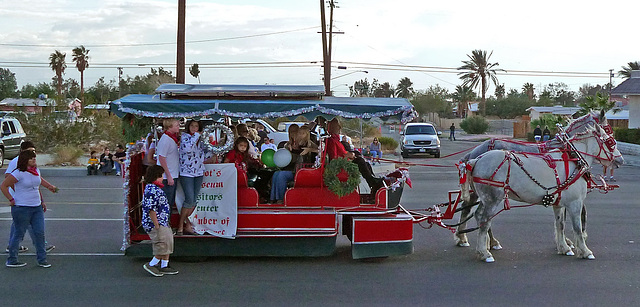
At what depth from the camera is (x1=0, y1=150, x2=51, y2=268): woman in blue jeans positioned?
29.5ft

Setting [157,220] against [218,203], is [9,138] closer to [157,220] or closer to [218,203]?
[218,203]

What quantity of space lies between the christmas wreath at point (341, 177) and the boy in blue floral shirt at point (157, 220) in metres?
2.23

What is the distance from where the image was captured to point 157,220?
28.1 feet

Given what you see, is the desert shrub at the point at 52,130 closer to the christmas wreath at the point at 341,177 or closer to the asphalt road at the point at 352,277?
the asphalt road at the point at 352,277

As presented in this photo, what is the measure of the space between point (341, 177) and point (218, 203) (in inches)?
67.9

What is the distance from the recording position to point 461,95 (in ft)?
358

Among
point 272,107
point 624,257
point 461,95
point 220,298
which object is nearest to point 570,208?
point 624,257

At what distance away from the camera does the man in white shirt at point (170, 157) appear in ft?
29.9

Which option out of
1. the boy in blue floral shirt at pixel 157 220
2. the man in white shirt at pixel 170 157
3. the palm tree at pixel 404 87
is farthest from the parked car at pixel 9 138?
the palm tree at pixel 404 87

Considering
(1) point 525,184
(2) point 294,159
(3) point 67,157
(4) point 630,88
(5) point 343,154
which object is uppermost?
(4) point 630,88

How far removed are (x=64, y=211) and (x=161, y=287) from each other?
713 cm

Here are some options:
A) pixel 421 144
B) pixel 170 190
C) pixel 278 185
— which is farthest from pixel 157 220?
pixel 421 144

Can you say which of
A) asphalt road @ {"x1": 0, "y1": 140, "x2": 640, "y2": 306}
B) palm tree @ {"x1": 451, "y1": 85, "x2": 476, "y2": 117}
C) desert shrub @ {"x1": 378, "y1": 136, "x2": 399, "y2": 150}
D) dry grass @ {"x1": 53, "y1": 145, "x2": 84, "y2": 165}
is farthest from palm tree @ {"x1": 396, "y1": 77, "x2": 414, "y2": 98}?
asphalt road @ {"x1": 0, "y1": 140, "x2": 640, "y2": 306}

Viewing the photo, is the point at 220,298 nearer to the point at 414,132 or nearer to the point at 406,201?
the point at 406,201
